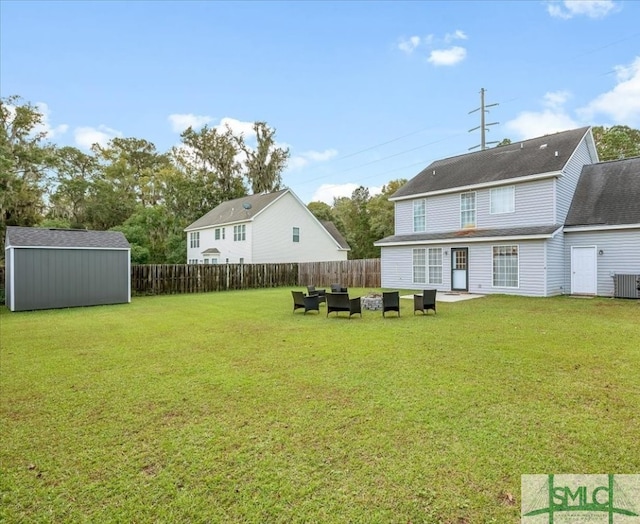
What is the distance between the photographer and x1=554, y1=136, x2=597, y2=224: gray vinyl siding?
611 inches

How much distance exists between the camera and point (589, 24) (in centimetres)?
1596

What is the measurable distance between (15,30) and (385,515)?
19551 mm

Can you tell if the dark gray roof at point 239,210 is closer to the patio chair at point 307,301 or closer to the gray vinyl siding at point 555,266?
the patio chair at point 307,301

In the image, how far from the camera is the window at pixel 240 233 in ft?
93.5

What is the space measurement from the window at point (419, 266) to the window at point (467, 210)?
92.0 inches

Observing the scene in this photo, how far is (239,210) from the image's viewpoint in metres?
30.9

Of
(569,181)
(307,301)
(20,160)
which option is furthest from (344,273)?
(20,160)

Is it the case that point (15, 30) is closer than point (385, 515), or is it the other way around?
point (385, 515)

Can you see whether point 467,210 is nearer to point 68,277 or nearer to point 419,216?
point 419,216

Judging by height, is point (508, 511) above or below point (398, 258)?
below

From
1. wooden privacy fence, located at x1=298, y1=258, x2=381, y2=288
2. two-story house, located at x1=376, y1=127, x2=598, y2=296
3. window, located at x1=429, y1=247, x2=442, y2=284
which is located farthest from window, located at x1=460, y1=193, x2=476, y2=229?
wooden privacy fence, located at x1=298, y1=258, x2=381, y2=288

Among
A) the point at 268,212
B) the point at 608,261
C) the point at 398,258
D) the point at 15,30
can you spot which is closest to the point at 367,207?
the point at 268,212

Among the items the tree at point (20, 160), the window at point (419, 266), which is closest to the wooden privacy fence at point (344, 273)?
the window at point (419, 266)

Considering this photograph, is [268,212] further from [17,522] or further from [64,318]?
[17,522]
